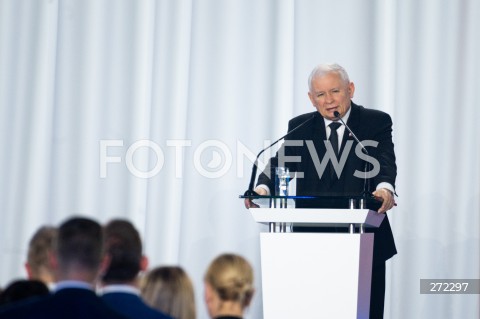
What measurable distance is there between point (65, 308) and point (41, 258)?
98 centimetres

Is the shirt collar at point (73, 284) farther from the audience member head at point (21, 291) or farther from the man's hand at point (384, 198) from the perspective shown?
the man's hand at point (384, 198)

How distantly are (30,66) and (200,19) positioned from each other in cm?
139

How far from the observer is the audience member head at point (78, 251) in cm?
279

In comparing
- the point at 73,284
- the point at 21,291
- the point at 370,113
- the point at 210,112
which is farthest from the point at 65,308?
the point at 210,112

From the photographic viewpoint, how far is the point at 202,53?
698 centimetres

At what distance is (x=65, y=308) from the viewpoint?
2635 mm

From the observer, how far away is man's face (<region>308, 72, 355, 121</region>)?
5.07 metres

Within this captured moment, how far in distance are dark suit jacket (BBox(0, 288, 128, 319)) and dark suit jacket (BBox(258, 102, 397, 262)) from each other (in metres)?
2.24

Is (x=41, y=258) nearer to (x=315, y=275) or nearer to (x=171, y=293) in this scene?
(x=171, y=293)

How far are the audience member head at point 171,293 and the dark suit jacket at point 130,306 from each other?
152 millimetres

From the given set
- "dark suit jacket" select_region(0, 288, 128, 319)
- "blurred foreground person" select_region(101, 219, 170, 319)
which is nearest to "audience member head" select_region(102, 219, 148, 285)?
"blurred foreground person" select_region(101, 219, 170, 319)

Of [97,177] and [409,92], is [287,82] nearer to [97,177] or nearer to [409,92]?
[409,92]

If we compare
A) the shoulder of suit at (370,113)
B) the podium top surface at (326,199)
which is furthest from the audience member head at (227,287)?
the shoulder of suit at (370,113)

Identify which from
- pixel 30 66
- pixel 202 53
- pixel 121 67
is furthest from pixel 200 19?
pixel 30 66
